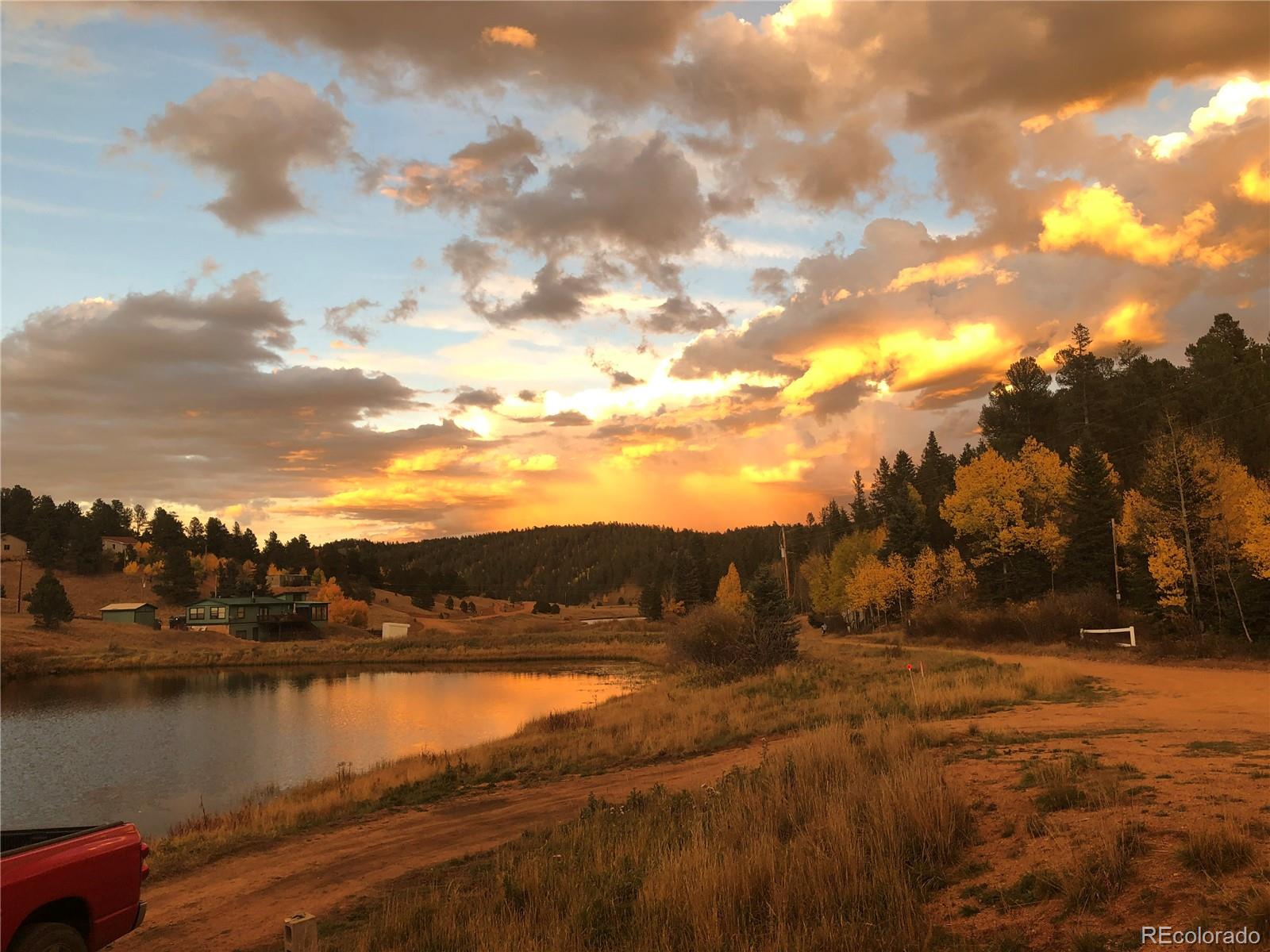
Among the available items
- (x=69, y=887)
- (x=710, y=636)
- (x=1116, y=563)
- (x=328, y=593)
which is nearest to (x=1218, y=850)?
(x=69, y=887)

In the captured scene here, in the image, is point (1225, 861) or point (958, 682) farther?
point (958, 682)

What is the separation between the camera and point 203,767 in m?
29.9

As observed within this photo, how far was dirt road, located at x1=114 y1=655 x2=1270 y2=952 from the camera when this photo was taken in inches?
428

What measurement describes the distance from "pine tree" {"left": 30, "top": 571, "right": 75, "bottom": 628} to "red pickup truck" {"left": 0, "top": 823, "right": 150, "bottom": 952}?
9349 cm

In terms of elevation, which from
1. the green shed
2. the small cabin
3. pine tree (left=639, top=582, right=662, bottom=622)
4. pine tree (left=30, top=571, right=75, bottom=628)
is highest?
the small cabin

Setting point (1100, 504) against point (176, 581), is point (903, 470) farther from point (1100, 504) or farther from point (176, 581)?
point (176, 581)

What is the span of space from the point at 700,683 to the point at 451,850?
26159 mm

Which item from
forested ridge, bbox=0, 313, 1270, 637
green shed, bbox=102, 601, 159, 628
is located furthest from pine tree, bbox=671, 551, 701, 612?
green shed, bbox=102, 601, 159, 628

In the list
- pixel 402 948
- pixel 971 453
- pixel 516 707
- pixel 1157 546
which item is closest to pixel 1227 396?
pixel 1157 546

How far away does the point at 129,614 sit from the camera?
99.3m

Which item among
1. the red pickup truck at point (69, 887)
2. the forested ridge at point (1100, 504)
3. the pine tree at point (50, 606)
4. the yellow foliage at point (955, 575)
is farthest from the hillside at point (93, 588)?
the red pickup truck at point (69, 887)

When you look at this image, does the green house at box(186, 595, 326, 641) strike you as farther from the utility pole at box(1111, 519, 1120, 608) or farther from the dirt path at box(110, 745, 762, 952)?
the utility pole at box(1111, 519, 1120, 608)

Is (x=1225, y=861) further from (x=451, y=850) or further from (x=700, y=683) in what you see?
(x=700, y=683)

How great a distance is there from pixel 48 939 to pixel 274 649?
292 feet
